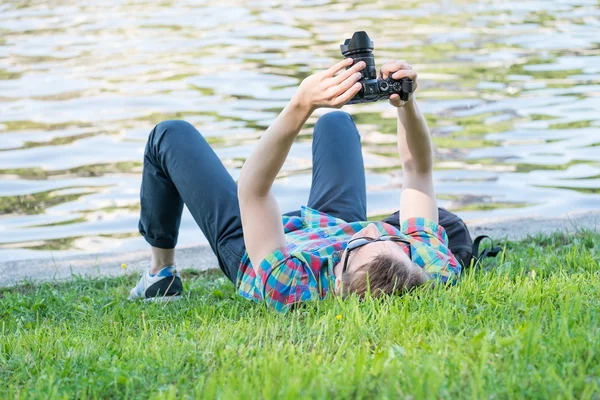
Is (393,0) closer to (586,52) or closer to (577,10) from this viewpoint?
(577,10)

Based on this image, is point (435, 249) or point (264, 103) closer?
point (435, 249)

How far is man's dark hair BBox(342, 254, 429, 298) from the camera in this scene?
3.64 m

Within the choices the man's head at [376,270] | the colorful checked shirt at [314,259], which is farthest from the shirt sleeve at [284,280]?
the man's head at [376,270]

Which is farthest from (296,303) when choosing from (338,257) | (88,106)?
(88,106)

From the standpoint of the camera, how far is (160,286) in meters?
Answer: 4.66

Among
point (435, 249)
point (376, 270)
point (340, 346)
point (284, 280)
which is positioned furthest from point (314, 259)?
point (340, 346)

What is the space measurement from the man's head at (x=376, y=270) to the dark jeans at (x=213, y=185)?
628mm

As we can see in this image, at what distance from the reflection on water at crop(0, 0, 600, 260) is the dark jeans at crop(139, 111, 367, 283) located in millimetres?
1967

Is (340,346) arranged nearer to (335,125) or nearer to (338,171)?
(338,171)

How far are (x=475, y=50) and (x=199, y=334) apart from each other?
415 inches

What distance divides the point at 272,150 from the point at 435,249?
0.98 m

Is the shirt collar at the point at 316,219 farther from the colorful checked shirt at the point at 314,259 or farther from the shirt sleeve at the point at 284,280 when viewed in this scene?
the shirt sleeve at the point at 284,280

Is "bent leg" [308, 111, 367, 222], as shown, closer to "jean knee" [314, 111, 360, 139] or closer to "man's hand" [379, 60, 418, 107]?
"jean knee" [314, 111, 360, 139]

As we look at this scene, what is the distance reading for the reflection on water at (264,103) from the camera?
722cm
